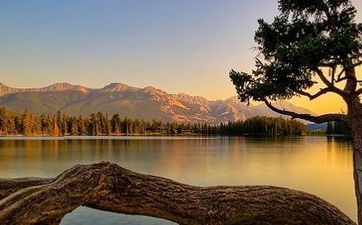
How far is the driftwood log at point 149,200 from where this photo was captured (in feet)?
16.4

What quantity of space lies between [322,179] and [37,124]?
173 metres

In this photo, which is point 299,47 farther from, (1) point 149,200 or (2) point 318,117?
(1) point 149,200

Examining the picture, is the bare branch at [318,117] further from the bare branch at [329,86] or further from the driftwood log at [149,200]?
the driftwood log at [149,200]

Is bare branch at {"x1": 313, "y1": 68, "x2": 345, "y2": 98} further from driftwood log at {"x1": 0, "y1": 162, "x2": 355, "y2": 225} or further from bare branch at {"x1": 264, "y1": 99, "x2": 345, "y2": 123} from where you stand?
driftwood log at {"x1": 0, "y1": 162, "x2": 355, "y2": 225}

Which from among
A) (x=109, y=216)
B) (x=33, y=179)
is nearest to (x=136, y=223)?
(x=109, y=216)

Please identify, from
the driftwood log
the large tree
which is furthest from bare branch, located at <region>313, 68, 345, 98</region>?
the driftwood log

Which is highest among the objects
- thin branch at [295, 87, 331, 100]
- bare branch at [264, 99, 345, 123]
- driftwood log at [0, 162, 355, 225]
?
thin branch at [295, 87, 331, 100]

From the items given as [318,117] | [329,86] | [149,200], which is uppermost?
[329,86]

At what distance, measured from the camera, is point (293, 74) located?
30.0ft

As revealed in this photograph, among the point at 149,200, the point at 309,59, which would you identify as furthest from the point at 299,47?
the point at 149,200

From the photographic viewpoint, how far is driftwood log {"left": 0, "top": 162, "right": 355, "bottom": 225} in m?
5.01

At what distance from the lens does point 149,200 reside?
19.4 ft

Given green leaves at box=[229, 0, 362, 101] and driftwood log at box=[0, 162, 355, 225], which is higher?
green leaves at box=[229, 0, 362, 101]

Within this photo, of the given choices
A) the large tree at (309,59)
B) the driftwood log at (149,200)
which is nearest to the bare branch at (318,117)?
the large tree at (309,59)
